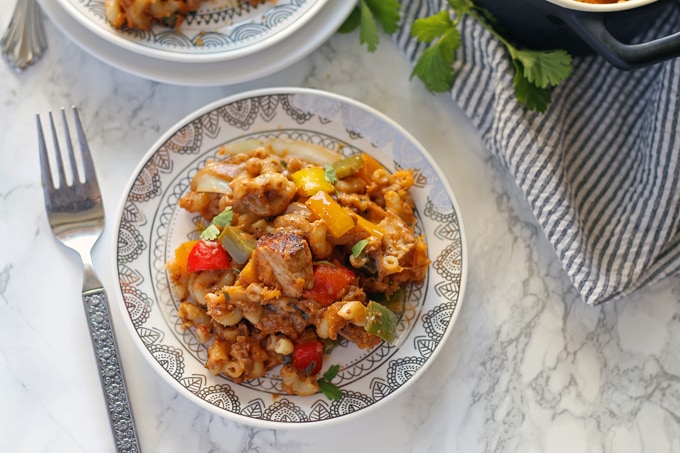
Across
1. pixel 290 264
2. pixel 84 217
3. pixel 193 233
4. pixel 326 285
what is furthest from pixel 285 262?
pixel 84 217

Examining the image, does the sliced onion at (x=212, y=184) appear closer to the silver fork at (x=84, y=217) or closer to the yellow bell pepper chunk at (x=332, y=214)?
the yellow bell pepper chunk at (x=332, y=214)

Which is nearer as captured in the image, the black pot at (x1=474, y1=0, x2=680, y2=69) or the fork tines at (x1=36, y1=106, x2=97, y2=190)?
the black pot at (x1=474, y1=0, x2=680, y2=69)

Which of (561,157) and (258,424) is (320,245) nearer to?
(258,424)

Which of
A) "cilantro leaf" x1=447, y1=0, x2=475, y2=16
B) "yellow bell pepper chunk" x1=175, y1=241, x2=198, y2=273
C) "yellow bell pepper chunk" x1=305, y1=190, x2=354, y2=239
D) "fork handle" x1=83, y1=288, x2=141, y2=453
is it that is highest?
"cilantro leaf" x1=447, y1=0, x2=475, y2=16

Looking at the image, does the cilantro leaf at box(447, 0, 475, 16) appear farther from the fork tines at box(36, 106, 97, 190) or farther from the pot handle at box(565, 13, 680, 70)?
the fork tines at box(36, 106, 97, 190)

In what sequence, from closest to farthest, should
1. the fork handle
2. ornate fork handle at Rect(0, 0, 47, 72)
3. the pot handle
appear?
the pot handle, the fork handle, ornate fork handle at Rect(0, 0, 47, 72)

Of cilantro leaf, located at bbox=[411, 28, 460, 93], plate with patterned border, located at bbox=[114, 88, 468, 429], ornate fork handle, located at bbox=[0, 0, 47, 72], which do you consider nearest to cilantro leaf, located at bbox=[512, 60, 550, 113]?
cilantro leaf, located at bbox=[411, 28, 460, 93]

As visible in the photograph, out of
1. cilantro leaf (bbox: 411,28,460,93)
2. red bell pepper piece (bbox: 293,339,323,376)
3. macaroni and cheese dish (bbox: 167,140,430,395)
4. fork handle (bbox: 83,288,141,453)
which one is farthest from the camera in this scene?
cilantro leaf (bbox: 411,28,460,93)

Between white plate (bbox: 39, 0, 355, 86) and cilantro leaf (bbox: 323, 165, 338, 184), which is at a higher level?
white plate (bbox: 39, 0, 355, 86)
